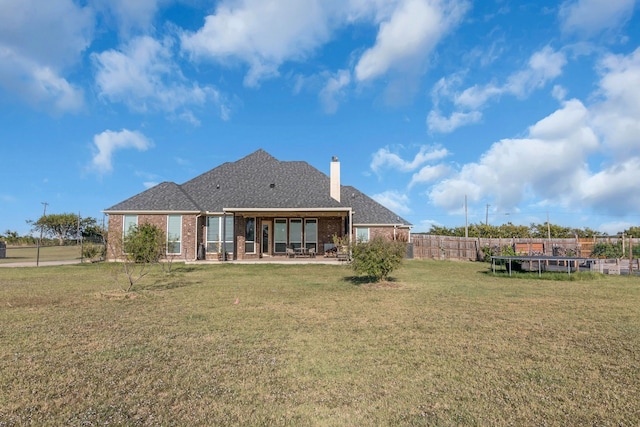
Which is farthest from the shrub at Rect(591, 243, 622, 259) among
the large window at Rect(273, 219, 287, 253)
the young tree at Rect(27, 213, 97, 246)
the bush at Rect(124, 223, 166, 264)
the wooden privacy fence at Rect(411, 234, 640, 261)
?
the young tree at Rect(27, 213, 97, 246)

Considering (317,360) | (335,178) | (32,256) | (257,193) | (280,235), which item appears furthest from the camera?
(32,256)

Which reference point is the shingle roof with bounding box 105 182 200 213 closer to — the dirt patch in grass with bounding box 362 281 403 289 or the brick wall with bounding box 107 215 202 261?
the brick wall with bounding box 107 215 202 261

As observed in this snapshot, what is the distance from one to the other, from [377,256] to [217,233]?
12919mm

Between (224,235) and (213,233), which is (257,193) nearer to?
(213,233)

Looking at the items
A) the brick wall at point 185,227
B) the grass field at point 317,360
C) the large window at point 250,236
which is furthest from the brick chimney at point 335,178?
the grass field at point 317,360

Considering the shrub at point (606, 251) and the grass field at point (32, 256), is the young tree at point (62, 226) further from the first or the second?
the shrub at point (606, 251)

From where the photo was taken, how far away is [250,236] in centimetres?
2238

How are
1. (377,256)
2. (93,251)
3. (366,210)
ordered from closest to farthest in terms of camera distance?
(377,256)
(93,251)
(366,210)

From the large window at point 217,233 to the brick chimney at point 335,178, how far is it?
6277 mm

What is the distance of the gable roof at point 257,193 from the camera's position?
69.2 ft

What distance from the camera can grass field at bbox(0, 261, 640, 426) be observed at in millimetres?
3365

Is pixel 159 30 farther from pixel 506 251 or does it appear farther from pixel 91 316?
pixel 506 251

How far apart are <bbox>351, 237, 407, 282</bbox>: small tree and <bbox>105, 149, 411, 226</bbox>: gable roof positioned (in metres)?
7.63

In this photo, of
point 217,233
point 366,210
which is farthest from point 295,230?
point 366,210
